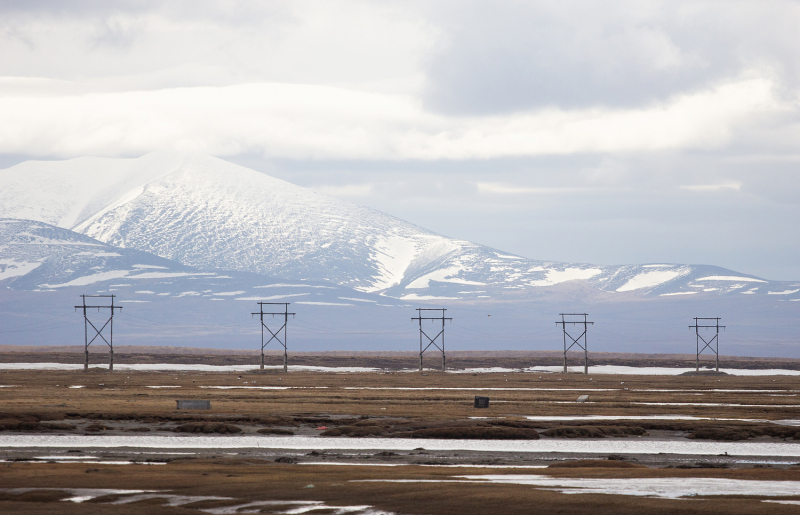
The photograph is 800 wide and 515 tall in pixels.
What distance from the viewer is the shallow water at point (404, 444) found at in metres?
45.5

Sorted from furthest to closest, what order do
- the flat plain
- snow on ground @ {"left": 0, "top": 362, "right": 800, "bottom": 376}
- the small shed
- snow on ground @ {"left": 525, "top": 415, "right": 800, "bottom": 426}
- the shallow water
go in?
snow on ground @ {"left": 0, "top": 362, "right": 800, "bottom": 376} → the small shed → snow on ground @ {"left": 525, "top": 415, "right": 800, "bottom": 426} → the shallow water → the flat plain

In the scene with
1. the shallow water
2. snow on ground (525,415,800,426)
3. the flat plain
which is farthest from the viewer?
snow on ground (525,415,800,426)

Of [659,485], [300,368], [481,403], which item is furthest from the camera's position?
[300,368]

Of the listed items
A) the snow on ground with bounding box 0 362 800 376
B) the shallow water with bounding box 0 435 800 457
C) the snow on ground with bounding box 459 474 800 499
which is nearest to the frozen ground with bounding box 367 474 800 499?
the snow on ground with bounding box 459 474 800 499

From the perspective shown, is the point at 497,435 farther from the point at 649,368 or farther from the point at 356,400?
the point at 649,368

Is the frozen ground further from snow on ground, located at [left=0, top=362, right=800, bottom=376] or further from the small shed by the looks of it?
snow on ground, located at [left=0, top=362, right=800, bottom=376]

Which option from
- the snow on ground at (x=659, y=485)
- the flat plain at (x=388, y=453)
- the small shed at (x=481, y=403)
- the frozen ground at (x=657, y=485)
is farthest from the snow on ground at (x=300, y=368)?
the snow on ground at (x=659, y=485)

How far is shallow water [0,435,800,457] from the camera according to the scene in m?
45.5

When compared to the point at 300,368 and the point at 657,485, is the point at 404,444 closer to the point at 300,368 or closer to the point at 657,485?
the point at 657,485

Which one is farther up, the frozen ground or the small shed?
the frozen ground

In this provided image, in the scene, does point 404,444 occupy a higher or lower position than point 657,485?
lower

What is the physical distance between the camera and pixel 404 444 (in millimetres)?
48438

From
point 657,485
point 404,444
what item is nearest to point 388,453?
point 404,444

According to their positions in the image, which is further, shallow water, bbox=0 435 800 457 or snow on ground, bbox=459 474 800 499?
shallow water, bbox=0 435 800 457
